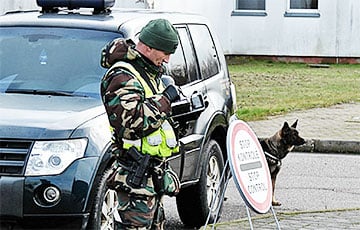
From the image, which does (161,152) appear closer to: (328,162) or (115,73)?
(115,73)

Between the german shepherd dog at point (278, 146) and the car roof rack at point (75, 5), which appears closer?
the car roof rack at point (75, 5)

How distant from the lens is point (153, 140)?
215 inches

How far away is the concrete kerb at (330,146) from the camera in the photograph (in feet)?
44.1

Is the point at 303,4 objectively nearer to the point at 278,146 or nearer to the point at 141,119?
the point at 278,146

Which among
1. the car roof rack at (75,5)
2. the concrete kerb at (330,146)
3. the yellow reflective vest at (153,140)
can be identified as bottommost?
the concrete kerb at (330,146)

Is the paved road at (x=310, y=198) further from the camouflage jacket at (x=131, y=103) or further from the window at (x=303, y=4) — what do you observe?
the window at (x=303, y=4)

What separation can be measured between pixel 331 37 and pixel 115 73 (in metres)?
22.3

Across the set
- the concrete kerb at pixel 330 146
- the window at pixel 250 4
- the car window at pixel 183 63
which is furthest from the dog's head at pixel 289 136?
the window at pixel 250 4

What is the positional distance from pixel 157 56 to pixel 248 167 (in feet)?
3.94

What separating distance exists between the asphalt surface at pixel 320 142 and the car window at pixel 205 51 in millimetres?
1467

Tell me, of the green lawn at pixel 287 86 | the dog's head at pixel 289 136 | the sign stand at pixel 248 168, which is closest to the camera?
the sign stand at pixel 248 168

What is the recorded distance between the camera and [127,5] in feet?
73.1

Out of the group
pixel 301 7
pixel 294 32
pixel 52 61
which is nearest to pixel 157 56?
pixel 52 61

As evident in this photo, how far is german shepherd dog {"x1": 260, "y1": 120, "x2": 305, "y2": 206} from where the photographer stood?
9953 millimetres
